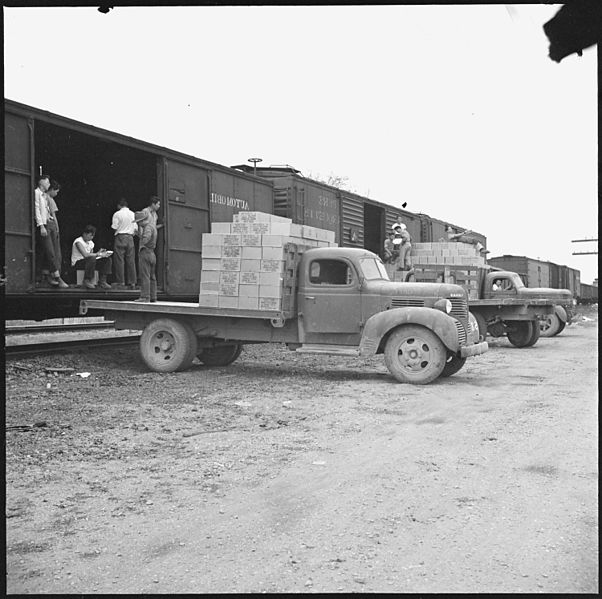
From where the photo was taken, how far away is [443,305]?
9.50m

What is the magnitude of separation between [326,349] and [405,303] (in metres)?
1.33

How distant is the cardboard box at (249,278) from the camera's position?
9680mm

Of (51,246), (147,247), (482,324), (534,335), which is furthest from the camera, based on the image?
(534,335)

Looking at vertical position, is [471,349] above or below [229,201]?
below

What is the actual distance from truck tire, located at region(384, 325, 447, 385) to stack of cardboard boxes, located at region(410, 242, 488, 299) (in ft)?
24.8

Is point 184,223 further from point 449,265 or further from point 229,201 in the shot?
Result: point 449,265

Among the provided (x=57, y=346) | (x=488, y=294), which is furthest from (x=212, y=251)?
(x=488, y=294)

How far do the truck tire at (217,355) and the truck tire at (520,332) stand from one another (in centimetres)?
831

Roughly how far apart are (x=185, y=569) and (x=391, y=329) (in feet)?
21.2

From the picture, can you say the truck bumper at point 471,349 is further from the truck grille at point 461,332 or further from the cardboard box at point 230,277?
the cardboard box at point 230,277

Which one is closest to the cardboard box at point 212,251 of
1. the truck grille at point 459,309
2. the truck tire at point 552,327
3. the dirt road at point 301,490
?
the dirt road at point 301,490

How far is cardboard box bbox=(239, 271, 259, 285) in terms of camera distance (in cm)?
968

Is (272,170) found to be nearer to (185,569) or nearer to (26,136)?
(26,136)

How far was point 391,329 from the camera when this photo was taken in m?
9.22
